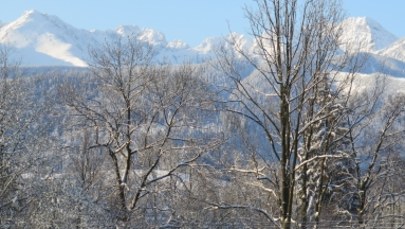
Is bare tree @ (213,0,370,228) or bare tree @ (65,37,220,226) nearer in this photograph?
bare tree @ (213,0,370,228)

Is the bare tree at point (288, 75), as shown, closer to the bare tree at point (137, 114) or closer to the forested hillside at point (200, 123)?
the forested hillside at point (200, 123)

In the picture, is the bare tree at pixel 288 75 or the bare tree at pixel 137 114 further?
the bare tree at pixel 137 114

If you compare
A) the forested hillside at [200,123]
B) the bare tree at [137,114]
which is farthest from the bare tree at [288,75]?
the bare tree at [137,114]

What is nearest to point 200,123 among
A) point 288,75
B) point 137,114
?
point 137,114

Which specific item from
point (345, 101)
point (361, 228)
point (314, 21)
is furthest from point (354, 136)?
point (314, 21)

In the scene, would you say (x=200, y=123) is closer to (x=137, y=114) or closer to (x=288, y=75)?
(x=137, y=114)

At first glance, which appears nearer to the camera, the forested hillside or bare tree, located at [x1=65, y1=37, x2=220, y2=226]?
the forested hillside

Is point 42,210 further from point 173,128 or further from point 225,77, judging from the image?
point 173,128

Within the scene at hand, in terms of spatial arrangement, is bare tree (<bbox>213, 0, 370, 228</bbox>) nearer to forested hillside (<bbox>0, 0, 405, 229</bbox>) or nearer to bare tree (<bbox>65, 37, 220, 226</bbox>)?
forested hillside (<bbox>0, 0, 405, 229</bbox>)

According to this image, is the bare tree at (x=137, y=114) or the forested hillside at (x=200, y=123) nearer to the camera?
the forested hillside at (x=200, y=123)

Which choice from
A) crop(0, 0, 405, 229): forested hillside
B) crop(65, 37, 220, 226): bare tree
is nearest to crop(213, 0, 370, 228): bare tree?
crop(0, 0, 405, 229): forested hillside

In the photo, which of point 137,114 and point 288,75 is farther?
point 137,114

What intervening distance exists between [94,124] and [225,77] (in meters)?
6.53

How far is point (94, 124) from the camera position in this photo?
18594 millimetres
